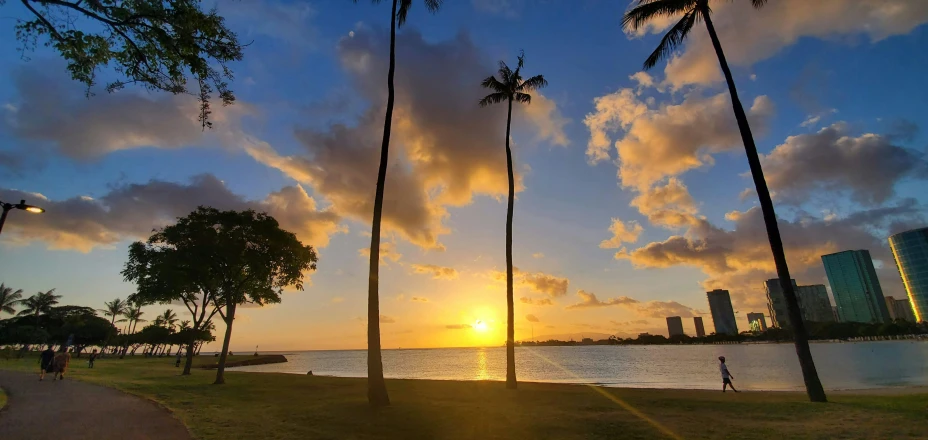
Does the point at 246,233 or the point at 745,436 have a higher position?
the point at 246,233

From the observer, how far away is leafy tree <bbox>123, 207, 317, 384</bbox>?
29703 mm

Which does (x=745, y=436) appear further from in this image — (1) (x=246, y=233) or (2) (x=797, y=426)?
(1) (x=246, y=233)

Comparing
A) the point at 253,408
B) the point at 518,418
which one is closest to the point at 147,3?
the point at 253,408

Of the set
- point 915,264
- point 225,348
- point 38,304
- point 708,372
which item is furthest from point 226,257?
point 915,264

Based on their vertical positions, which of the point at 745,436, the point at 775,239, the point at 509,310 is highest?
the point at 775,239

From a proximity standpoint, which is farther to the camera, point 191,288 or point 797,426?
point 191,288

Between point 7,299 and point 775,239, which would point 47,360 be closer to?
point 775,239

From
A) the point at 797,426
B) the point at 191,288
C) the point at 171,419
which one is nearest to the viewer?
the point at 797,426

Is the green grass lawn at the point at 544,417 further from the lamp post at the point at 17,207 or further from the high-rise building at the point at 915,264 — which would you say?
the high-rise building at the point at 915,264

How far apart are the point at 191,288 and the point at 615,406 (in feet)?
119

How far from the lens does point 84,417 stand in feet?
38.2

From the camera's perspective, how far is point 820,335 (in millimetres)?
176500

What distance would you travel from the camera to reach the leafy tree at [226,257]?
97.5ft

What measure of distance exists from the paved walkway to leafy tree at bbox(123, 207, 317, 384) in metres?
12.5
